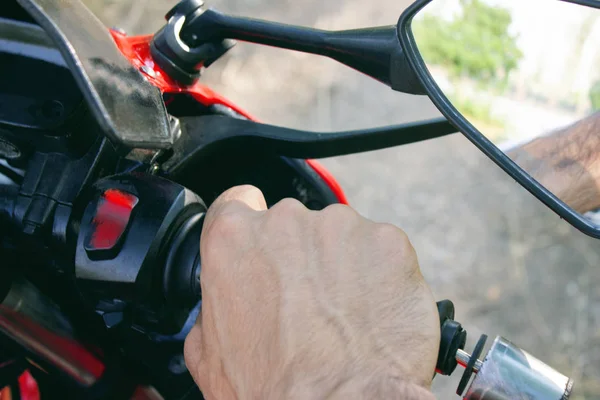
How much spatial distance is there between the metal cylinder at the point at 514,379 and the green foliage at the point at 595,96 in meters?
0.65

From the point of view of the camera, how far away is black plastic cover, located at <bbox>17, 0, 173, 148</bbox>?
0.77m

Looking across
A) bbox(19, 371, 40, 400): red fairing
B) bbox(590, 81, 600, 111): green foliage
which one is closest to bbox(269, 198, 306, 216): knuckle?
bbox(19, 371, 40, 400): red fairing

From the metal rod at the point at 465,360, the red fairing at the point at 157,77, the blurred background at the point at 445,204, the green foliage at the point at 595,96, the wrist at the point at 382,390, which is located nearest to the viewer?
the wrist at the point at 382,390

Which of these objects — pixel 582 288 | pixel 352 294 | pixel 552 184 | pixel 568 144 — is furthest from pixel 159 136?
pixel 582 288

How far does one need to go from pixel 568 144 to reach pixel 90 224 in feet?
3.11

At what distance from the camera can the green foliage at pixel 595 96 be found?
1258mm

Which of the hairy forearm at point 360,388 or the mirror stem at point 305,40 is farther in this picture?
the mirror stem at point 305,40

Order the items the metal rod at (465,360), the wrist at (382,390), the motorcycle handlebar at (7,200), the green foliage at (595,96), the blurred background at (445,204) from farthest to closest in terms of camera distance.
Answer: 1. the blurred background at (445,204)
2. the green foliage at (595,96)
3. the motorcycle handlebar at (7,200)
4. the metal rod at (465,360)
5. the wrist at (382,390)

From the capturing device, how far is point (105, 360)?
1.19 metres

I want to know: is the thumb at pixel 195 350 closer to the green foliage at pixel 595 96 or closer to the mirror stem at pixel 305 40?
the mirror stem at pixel 305 40

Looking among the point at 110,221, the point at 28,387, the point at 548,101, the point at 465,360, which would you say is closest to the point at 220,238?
the point at 110,221

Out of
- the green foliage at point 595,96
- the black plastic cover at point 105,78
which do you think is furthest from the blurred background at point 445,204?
the black plastic cover at point 105,78

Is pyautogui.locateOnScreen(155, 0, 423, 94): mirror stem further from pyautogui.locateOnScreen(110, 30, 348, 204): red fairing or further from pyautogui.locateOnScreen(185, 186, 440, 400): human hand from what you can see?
pyautogui.locateOnScreen(185, 186, 440, 400): human hand

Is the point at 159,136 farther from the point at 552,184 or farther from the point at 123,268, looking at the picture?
the point at 552,184
